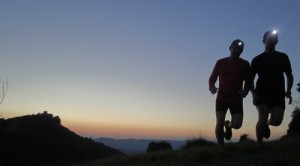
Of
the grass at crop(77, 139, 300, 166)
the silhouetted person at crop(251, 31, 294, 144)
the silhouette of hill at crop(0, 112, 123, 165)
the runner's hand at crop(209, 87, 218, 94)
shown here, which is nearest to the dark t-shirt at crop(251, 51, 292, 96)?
the silhouetted person at crop(251, 31, 294, 144)

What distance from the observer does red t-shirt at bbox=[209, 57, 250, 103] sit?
9.07m

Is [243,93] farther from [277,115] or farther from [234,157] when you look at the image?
[234,157]

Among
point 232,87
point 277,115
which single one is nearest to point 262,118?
point 277,115

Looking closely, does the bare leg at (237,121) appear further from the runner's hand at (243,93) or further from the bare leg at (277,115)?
the bare leg at (277,115)

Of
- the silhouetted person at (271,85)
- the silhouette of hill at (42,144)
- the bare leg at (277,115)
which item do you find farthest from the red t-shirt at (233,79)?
the silhouette of hill at (42,144)

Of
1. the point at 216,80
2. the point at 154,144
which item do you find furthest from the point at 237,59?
the point at 154,144

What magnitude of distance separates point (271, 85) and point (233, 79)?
0.73 m

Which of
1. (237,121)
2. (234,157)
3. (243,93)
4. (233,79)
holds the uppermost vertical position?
(233,79)

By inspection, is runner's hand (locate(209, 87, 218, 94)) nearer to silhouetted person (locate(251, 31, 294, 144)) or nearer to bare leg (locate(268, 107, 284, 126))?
silhouetted person (locate(251, 31, 294, 144))

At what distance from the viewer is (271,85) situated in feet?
28.5

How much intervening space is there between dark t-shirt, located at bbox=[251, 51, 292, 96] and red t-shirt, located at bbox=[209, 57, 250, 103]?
316mm

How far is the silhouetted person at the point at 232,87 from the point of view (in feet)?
29.7

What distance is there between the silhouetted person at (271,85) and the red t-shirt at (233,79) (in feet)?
0.88

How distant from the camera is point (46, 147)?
2234cm
